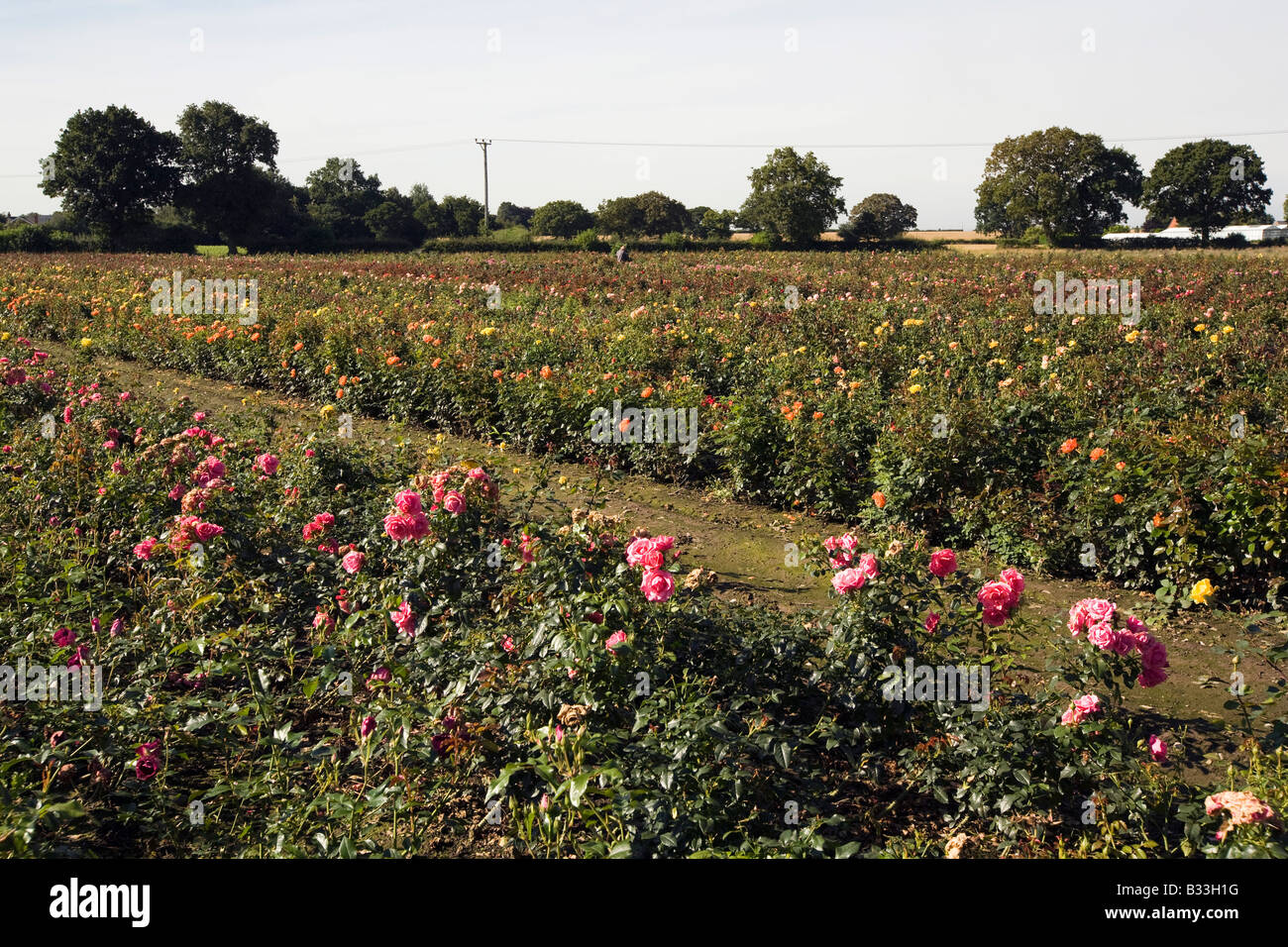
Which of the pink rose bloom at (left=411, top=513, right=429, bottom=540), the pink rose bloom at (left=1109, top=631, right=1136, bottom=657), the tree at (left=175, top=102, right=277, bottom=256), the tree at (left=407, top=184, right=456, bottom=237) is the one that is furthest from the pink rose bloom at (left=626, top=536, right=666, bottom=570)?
the tree at (left=175, top=102, right=277, bottom=256)

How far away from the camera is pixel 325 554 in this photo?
436cm

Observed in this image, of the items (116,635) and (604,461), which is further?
(604,461)

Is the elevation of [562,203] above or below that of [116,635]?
above

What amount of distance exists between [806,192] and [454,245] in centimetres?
1936

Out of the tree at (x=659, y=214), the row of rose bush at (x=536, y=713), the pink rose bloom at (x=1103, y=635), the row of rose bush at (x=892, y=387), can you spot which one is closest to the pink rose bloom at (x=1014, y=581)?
the row of rose bush at (x=536, y=713)

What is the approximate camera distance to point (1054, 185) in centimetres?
4709

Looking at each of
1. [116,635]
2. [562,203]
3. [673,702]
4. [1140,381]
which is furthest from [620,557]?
[562,203]

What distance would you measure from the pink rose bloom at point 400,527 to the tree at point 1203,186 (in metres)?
62.2

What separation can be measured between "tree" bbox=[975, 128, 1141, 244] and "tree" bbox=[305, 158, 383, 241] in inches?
1335

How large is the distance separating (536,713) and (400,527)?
955 mm

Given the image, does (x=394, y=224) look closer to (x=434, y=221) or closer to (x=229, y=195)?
(x=434, y=221)

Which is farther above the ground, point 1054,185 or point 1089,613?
point 1054,185

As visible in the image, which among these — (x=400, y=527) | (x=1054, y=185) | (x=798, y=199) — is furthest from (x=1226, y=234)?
(x=400, y=527)

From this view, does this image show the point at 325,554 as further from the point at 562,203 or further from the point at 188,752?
the point at 562,203
